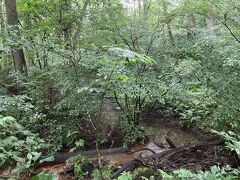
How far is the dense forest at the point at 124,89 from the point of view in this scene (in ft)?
13.4

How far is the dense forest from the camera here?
4.09 meters

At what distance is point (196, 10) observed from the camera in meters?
4.68

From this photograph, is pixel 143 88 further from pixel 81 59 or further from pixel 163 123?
pixel 163 123

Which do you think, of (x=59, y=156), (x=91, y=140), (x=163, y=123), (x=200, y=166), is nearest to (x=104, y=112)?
(x=91, y=140)

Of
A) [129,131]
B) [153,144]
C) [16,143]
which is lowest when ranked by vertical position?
[153,144]

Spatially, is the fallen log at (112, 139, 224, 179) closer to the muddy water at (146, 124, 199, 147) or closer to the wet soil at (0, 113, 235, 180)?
the wet soil at (0, 113, 235, 180)

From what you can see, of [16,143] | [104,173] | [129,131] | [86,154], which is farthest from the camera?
[129,131]

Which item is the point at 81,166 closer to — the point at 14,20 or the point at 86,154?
the point at 86,154

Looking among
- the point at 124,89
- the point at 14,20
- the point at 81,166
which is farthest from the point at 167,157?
the point at 14,20

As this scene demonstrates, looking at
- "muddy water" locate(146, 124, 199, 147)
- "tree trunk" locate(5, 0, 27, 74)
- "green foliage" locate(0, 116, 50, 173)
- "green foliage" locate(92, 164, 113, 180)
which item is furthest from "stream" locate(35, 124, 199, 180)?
"tree trunk" locate(5, 0, 27, 74)

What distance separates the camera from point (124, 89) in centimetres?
433

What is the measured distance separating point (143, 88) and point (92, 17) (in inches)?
72.9

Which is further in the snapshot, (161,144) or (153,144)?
(153,144)

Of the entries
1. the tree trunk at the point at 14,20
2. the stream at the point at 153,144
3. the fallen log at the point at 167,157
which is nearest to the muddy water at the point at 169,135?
the stream at the point at 153,144
